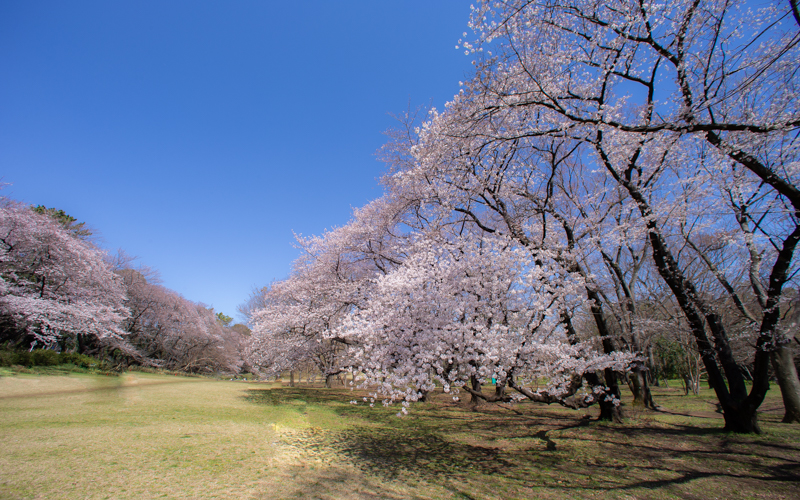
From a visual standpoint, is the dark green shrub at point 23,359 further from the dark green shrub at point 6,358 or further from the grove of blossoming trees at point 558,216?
the grove of blossoming trees at point 558,216

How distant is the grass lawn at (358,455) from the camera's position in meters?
4.33

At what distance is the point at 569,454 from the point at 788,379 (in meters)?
7.47

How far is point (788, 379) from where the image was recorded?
8.80 metres

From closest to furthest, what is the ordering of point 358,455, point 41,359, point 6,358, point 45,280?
point 358,455 → point 6,358 → point 41,359 → point 45,280

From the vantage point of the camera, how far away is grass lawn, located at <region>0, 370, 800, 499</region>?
4328mm

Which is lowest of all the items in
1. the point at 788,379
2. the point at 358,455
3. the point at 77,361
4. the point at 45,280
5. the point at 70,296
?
the point at 358,455

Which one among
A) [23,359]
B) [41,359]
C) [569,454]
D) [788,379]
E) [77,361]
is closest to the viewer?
[569,454]

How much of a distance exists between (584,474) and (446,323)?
10.7 feet

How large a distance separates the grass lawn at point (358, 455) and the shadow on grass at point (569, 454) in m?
0.03

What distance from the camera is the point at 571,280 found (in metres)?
8.26

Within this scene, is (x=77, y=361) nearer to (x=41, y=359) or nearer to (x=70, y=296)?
(x=41, y=359)

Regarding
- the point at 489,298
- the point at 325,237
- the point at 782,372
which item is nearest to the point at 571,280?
the point at 489,298

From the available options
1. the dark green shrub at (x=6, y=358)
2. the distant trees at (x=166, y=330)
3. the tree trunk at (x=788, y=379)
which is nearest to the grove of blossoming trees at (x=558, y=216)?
the tree trunk at (x=788, y=379)

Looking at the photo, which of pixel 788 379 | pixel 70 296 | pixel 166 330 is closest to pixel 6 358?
pixel 70 296
